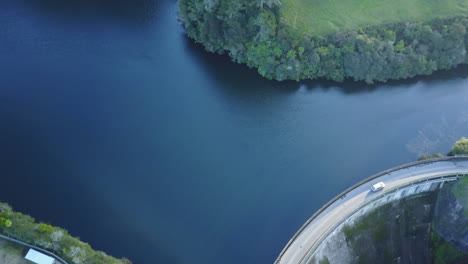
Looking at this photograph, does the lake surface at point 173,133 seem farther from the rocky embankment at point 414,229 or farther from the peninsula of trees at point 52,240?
the rocky embankment at point 414,229

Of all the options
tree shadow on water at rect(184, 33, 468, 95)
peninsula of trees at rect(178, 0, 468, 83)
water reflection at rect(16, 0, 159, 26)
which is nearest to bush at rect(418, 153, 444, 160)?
tree shadow on water at rect(184, 33, 468, 95)

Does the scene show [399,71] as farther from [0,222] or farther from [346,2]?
[0,222]

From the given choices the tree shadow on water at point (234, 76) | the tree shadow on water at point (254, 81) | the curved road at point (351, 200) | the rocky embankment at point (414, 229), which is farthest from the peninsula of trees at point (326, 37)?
the rocky embankment at point (414, 229)

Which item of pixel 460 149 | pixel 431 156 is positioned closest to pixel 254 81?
pixel 431 156

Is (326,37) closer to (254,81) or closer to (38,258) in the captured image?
(254,81)

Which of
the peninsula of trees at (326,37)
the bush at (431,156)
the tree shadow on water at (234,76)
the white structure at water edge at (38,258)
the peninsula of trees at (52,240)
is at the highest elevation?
the peninsula of trees at (326,37)

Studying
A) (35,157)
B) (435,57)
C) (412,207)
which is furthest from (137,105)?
(435,57)
